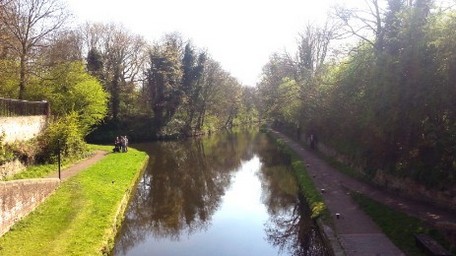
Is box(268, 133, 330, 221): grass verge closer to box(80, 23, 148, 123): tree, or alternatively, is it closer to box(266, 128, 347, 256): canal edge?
box(266, 128, 347, 256): canal edge

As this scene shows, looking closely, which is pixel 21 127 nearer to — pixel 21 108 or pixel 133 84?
pixel 21 108

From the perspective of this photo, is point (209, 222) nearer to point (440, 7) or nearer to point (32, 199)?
point (32, 199)

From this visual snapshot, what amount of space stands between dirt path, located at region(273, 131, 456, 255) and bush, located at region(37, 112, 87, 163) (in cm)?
1443

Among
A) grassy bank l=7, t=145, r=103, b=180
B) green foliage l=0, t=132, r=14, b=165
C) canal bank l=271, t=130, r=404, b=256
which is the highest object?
green foliage l=0, t=132, r=14, b=165

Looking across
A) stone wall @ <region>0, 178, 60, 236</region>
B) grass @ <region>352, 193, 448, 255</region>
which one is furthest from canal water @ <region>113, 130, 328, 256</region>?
stone wall @ <region>0, 178, 60, 236</region>

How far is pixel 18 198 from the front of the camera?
14.0 metres

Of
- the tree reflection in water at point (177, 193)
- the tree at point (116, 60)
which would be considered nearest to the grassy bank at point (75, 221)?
the tree reflection in water at point (177, 193)

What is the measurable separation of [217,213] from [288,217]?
3.42 meters

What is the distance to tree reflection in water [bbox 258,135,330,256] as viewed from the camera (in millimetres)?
14914

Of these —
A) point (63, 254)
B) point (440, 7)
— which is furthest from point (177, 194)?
point (440, 7)

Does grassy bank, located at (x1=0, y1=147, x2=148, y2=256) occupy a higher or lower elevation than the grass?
lower

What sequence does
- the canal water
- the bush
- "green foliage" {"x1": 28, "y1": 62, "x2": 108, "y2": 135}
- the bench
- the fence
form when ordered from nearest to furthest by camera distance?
1. the bench
2. the canal water
3. the fence
4. the bush
5. "green foliage" {"x1": 28, "y1": 62, "x2": 108, "y2": 135}

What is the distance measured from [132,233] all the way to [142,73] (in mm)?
48677

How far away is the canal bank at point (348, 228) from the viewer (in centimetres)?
1242
